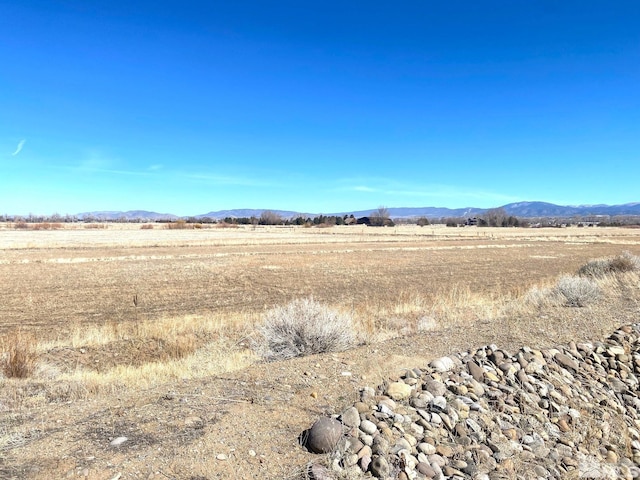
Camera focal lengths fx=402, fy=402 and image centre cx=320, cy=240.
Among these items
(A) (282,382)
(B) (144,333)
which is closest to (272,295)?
(B) (144,333)

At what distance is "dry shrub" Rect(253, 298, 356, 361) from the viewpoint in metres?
8.30

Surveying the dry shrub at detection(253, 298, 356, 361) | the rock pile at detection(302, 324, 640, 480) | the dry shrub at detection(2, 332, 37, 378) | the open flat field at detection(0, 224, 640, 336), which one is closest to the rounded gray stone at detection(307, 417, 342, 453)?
the rock pile at detection(302, 324, 640, 480)

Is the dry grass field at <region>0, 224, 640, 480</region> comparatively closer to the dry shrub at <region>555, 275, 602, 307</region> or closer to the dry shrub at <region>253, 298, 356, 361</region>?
the dry shrub at <region>555, 275, 602, 307</region>

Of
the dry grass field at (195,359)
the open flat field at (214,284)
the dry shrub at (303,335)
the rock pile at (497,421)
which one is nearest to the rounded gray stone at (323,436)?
the rock pile at (497,421)

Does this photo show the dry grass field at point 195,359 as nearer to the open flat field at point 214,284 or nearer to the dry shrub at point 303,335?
the open flat field at point 214,284

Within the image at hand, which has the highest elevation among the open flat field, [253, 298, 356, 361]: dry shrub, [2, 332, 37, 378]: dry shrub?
[253, 298, 356, 361]: dry shrub

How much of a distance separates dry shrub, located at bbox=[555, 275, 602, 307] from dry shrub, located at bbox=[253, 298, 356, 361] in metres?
7.96

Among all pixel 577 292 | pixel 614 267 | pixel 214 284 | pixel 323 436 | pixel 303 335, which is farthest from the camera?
pixel 214 284

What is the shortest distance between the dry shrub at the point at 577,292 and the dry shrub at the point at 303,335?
796cm

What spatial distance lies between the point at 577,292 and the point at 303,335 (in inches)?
374

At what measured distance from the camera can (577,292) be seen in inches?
501

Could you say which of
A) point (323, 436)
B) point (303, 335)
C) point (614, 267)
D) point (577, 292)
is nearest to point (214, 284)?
point (303, 335)

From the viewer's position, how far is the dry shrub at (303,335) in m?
8.30

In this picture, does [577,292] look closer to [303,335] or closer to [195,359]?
[303,335]
